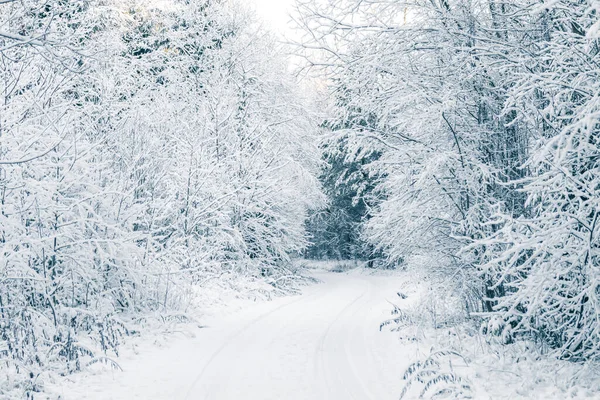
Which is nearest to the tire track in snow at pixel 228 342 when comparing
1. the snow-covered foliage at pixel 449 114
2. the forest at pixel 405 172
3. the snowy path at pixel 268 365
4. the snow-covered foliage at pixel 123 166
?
the snowy path at pixel 268 365

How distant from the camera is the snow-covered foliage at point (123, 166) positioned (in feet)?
26.4

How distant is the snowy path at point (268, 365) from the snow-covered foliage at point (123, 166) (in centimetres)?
88

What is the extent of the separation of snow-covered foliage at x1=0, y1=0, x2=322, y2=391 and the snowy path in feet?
2.89

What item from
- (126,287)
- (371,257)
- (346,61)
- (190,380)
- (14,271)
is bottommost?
(371,257)

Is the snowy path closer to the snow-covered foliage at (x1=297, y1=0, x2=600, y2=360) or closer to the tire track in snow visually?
the tire track in snow

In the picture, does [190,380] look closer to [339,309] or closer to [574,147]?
[574,147]

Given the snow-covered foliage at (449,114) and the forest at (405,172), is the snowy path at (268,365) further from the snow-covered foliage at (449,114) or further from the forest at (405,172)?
the snow-covered foliage at (449,114)

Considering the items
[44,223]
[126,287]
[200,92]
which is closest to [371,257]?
[200,92]

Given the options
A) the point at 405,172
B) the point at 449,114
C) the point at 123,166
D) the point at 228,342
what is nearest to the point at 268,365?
the point at 228,342

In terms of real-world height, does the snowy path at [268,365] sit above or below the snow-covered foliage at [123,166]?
below

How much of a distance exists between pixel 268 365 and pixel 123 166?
7131 millimetres

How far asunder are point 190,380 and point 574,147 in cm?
→ 603

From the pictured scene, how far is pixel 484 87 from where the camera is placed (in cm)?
877

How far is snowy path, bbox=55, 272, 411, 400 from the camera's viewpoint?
697cm
